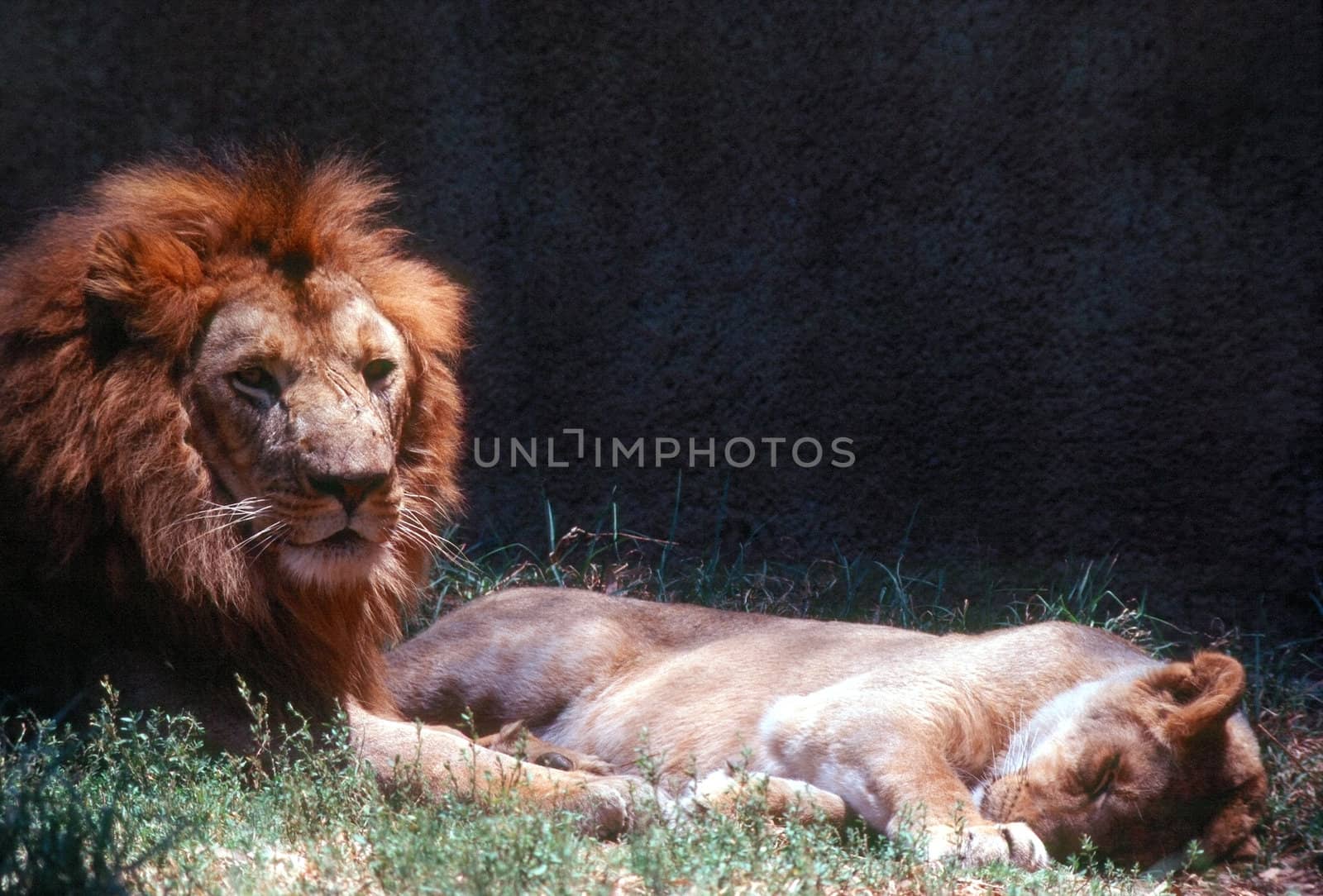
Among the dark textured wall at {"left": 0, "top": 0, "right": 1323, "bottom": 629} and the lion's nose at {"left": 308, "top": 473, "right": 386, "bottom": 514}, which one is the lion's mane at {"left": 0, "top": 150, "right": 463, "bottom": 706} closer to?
the lion's nose at {"left": 308, "top": 473, "right": 386, "bottom": 514}

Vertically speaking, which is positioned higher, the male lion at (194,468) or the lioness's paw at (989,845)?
the male lion at (194,468)

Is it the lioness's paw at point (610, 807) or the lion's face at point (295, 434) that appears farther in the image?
the lion's face at point (295, 434)

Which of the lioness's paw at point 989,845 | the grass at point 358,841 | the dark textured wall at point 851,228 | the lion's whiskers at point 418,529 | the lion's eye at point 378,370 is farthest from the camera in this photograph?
the dark textured wall at point 851,228

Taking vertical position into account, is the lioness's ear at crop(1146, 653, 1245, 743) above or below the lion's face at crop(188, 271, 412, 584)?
below

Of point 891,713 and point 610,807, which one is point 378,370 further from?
point 891,713

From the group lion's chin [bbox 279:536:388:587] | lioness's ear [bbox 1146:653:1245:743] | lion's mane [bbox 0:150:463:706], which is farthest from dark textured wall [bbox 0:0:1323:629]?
lion's chin [bbox 279:536:388:587]

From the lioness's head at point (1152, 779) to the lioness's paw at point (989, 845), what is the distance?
0.19 m

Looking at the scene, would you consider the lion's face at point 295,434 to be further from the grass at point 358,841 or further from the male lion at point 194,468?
the grass at point 358,841

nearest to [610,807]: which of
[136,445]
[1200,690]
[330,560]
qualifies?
[330,560]

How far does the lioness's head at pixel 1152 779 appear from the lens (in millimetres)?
4059

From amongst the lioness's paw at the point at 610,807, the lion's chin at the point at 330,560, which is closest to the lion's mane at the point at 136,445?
the lion's chin at the point at 330,560

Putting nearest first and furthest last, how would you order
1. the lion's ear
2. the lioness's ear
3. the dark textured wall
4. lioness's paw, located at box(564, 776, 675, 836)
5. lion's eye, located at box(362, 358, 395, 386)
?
lioness's paw, located at box(564, 776, 675, 836)
the lion's ear
the lioness's ear
lion's eye, located at box(362, 358, 395, 386)
the dark textured wall

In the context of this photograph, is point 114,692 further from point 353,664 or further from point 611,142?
point 611,142

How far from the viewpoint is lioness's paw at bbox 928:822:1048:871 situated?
12.2 feet
